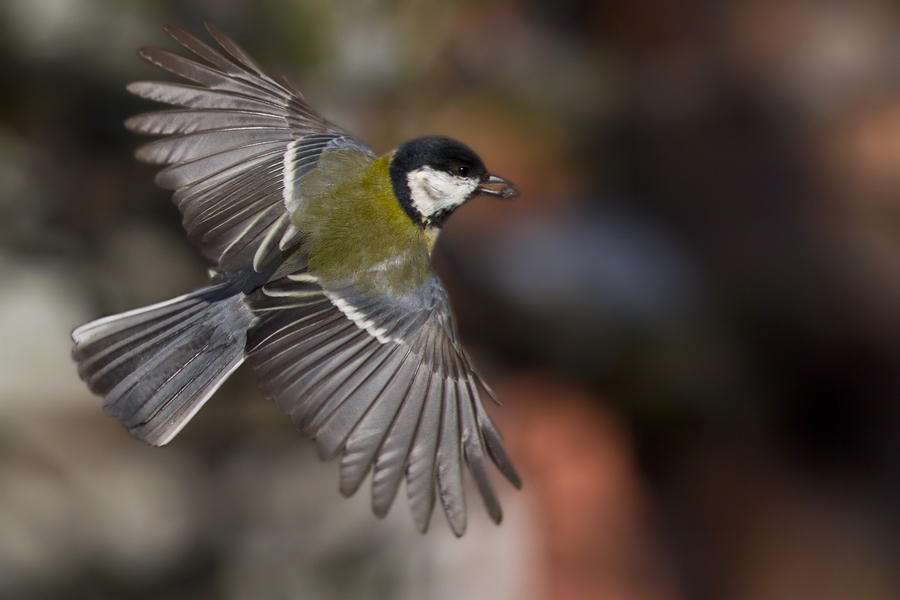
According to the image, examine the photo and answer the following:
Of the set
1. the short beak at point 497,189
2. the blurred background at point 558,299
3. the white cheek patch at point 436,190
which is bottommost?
the blurred background at point 558,299

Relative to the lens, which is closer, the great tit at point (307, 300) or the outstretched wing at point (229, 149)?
the great tit at point (307, 300)

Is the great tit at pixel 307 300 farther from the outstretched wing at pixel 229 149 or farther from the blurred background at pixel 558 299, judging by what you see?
the blurred background at pixel 558 299

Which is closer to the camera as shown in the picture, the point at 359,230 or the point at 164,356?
the point at 164,356

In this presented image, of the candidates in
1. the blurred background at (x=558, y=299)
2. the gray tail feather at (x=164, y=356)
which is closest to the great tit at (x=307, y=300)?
the gray tail feather at (x=164, y=356)

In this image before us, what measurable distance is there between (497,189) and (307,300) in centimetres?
46

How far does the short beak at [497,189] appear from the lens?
1.81 metres

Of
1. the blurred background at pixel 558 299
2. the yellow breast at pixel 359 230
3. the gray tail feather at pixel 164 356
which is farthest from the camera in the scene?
the blurred background at pixel 558 299

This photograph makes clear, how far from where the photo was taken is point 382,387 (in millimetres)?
1645

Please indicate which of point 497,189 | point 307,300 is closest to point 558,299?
point 497,189

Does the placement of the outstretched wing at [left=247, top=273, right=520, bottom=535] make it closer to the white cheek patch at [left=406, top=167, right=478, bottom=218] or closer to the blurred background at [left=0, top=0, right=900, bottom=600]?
the white cheek patch at [left=406, top=167, right=478, bottom=218]

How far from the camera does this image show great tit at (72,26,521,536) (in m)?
1.58

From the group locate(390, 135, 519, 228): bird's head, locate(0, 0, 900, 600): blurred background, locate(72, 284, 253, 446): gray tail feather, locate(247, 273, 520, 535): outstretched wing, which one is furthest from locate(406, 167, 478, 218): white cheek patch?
→ locate(0, 0, 900, 600): blurred background

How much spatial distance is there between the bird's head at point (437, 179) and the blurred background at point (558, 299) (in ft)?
4.38

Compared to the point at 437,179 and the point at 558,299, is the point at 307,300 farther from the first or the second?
the point at 558,299
